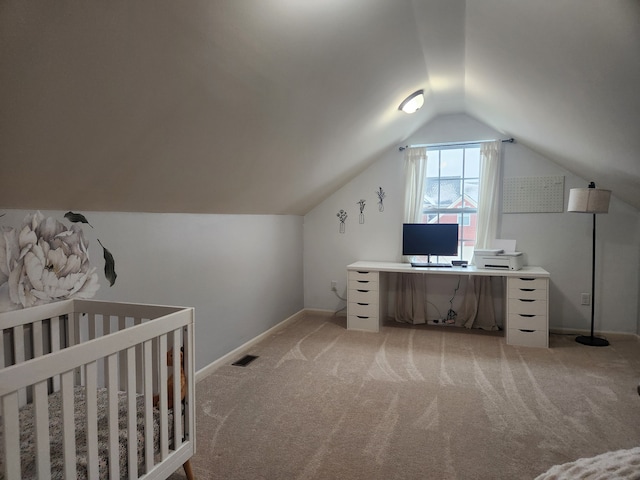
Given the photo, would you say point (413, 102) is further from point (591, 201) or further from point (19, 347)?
point (19, 347)

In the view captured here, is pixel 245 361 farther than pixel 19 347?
Yes

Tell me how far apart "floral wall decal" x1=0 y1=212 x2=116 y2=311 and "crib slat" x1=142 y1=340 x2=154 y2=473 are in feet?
2.09

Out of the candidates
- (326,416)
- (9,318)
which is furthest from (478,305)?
(9,318)

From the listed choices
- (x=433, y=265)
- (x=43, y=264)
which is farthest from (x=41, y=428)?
(x=433, y=265)

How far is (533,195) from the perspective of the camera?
3.94 meters

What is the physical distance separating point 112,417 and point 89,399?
124 mm

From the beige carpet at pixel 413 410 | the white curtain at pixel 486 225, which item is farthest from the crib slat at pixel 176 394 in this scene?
the white curtain at pixel 486 225

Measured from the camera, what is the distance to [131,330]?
4.48ft

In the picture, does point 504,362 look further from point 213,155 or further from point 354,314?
point 213,155

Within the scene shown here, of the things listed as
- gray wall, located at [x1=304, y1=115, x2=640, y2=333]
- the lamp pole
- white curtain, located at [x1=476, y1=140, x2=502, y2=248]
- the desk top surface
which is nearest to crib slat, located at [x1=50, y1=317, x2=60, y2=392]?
the desk top surface

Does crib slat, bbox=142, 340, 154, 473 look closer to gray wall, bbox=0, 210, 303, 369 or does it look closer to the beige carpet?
the beige carpet

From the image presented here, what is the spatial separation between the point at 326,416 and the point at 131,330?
135 cm

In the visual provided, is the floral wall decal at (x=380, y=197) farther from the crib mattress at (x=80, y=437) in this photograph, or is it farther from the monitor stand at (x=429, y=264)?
the crib mattress at (x=80, y=437)

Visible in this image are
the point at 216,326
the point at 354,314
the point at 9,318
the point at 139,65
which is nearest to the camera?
the point at 139,65
